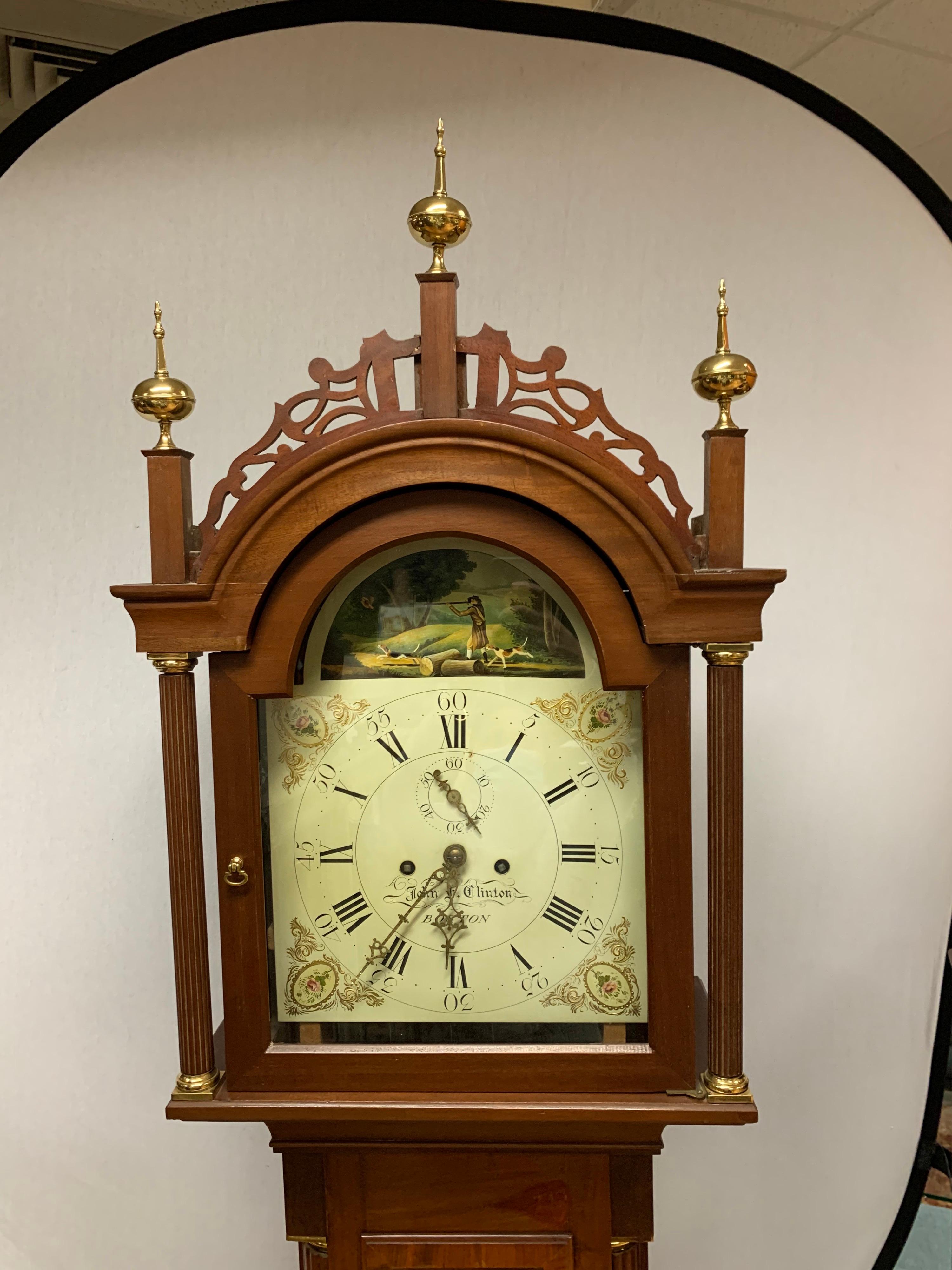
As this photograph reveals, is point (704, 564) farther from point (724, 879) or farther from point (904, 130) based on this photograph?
point (904, 130)

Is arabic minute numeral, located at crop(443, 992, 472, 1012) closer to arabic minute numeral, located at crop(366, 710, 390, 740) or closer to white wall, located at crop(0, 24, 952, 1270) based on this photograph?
arabic minute numeral, located at crop(366, 710, 390, 740)

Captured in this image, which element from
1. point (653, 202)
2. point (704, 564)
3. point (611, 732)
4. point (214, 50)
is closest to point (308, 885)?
point (611, 732)

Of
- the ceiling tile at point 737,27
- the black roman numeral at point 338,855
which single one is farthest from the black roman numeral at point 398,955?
the ceiling tile at point 737,27

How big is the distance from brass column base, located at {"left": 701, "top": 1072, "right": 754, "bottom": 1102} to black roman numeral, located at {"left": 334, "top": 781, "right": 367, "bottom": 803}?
471 millimetres

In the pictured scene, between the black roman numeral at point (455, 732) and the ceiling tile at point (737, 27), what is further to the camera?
the ceiling tile at point (737, 27)

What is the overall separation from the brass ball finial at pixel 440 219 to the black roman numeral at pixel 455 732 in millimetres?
471

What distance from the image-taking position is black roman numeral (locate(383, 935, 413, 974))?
102 cm

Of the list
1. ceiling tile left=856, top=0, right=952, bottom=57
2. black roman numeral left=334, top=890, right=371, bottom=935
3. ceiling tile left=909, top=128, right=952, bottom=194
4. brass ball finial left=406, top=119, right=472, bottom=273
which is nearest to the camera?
brass ball finial left=406, top=119, right=472, bottom=273

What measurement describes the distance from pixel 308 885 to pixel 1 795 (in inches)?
29.1

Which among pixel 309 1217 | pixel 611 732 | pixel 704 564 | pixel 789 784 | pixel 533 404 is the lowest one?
pixel 309 1217

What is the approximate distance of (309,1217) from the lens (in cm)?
112

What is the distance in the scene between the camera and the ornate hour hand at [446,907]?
3.33ft

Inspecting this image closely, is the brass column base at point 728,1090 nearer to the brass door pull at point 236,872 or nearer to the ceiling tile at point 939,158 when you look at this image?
the brass door pull at point 236,872

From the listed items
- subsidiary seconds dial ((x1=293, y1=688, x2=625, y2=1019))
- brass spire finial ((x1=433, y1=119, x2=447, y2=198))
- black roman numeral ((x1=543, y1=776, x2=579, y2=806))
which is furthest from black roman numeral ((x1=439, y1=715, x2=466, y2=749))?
brass spire finial ((x1=433, y1=119, x2=447, y2=198))
